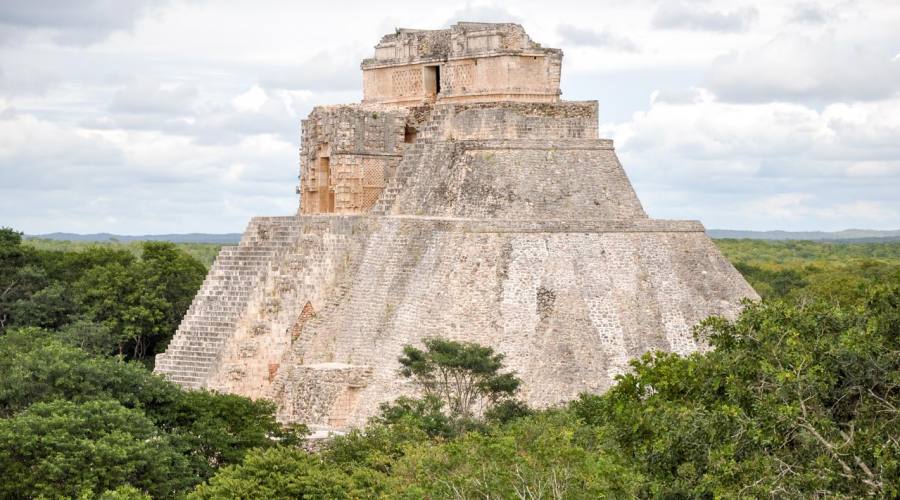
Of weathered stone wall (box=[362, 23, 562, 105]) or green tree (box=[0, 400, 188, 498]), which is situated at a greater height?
weathered stone wall (box=[362, 23, 562, 105])

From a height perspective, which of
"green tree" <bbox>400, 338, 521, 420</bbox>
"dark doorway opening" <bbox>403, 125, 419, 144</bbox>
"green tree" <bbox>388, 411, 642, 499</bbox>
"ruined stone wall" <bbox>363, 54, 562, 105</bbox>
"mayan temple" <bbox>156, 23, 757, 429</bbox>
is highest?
"ruined stone wall" <bbox>363, 54, 562, 105</bbox>

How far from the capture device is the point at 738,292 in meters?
33.5

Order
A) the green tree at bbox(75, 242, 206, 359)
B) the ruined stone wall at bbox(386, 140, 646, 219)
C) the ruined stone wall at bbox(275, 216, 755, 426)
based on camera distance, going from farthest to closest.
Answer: the green tree at bbox(75, 242, 206, 359) → the ruined stone wall at bbox(386, 140, 646, 219) → the ruined stone wall at bbox(275, 216, 755, 426)

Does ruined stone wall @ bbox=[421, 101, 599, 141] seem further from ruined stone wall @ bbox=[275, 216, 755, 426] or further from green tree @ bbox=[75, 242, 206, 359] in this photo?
green tree @ bbox=[75, 242, 206, 359]

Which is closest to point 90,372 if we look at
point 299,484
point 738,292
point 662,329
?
point 299,484

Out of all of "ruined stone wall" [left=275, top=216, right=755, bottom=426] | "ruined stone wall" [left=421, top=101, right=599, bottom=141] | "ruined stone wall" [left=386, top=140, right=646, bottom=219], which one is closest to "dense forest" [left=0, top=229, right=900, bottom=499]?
"ruined stone wall" [left=275, top=216, right=755, bottom=426]

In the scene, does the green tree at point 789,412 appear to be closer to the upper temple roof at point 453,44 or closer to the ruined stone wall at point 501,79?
the ruined stone wall at point 501,79

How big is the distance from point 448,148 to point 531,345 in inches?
215

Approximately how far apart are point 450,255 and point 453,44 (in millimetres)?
5769

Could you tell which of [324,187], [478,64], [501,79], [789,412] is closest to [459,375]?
[501,79]

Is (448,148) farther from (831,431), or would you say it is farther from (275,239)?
(831,431)

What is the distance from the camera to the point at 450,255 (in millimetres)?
32469

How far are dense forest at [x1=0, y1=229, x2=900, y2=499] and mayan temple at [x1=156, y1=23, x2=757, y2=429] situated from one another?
1.39 meters

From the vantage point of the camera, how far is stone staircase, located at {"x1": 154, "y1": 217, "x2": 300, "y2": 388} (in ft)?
115
